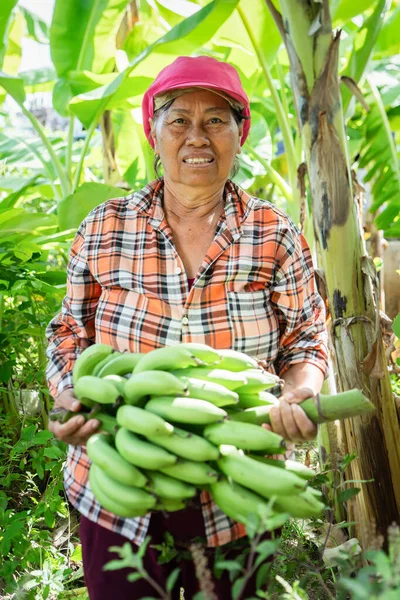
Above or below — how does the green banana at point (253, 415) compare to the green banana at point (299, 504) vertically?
above

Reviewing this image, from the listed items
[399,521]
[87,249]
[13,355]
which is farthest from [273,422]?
[13,355]

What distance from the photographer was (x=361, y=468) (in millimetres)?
2205

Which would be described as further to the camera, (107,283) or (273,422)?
(107,283)

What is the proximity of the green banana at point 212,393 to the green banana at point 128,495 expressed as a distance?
19cm

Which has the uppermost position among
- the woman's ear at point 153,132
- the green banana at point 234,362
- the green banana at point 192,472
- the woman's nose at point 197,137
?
the woman's ear at point 153,132

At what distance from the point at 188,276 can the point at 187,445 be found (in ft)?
2.14

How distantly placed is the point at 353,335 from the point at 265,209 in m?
0.65

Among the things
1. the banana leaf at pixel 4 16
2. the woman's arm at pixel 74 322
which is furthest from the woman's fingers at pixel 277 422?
the banana leaf at pixel 4 16

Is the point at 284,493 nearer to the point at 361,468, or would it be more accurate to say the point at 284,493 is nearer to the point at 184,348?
the point at 184,348

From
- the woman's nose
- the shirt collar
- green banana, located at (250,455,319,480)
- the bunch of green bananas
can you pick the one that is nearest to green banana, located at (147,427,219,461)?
the bunch of green bananas

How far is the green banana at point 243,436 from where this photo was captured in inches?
44.7

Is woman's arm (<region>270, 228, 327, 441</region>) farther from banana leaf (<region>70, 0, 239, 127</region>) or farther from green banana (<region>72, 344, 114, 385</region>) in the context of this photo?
banana leaf (<region>70, 0, 239, 127</region>)

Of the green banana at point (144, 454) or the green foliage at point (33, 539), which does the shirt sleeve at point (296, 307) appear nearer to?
the green banana at point (144, 454)

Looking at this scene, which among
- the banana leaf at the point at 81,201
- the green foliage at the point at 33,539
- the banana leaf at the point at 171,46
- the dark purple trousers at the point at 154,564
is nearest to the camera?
the dark purple trousers at the point at 154,564
